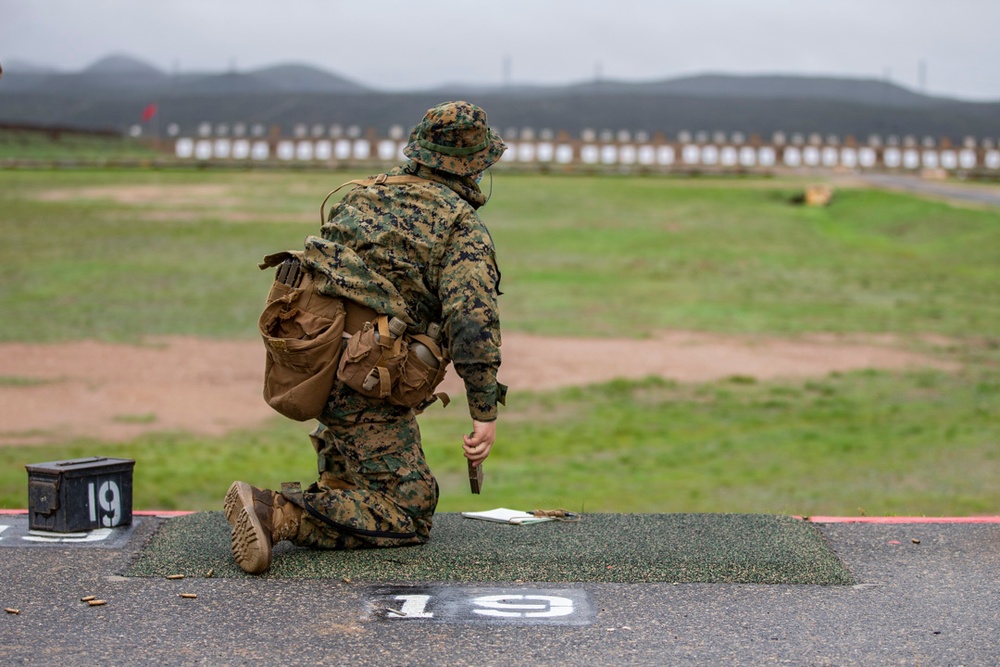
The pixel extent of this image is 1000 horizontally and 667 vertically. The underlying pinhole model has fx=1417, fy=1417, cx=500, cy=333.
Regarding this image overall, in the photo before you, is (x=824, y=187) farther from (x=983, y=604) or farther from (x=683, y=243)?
(x=983, y=604)

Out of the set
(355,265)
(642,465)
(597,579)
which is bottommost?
(642,465)

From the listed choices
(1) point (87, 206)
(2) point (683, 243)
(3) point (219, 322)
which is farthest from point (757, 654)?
(1) point (87, 206)

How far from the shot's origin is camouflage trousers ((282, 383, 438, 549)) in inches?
179

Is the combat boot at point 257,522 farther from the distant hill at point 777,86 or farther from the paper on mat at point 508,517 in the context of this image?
the distant hill at point 777,86

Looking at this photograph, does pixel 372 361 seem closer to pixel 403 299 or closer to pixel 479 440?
pixel 403 299

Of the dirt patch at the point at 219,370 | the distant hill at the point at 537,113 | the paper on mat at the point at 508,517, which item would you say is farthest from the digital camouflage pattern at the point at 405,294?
the distant hill at the point at 537,113

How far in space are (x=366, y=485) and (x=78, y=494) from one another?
39.2 inches

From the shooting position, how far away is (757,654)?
371 centimetres

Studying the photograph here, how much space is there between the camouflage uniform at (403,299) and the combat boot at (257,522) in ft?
0.16

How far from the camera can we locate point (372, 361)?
4.43 meters

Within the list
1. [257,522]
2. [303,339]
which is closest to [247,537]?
[257,522]

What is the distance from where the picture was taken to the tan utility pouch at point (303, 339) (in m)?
4.42

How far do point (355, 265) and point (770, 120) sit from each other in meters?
73.6

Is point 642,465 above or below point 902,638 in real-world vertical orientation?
below
